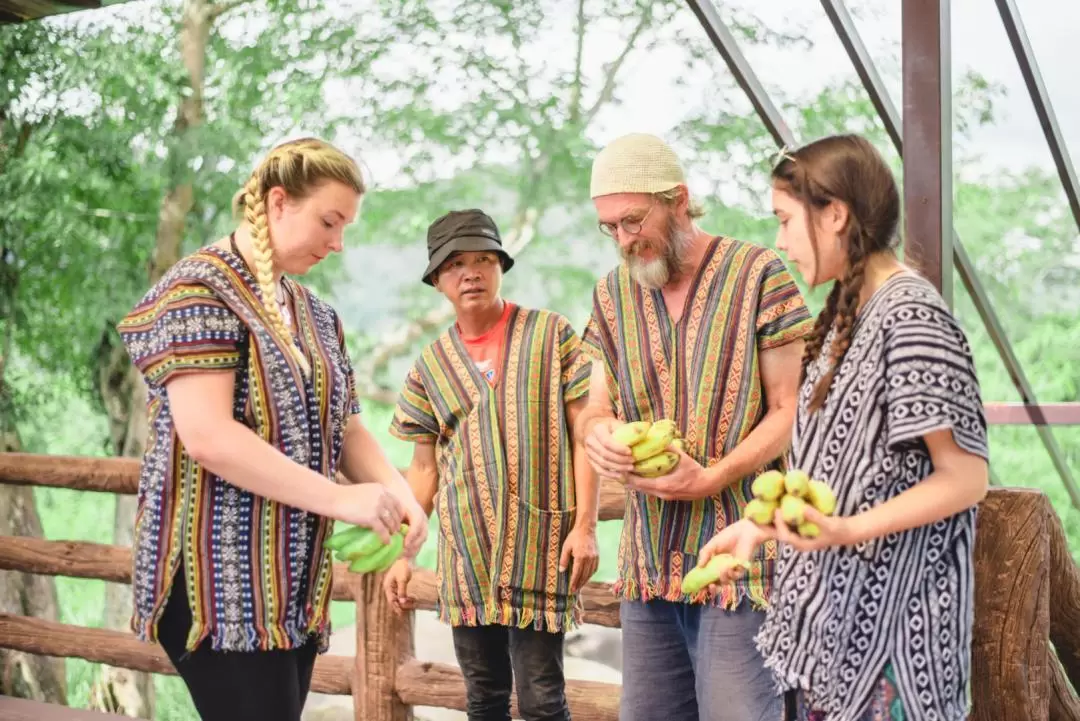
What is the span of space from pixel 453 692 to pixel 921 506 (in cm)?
250

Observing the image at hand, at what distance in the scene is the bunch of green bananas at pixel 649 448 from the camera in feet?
7.25

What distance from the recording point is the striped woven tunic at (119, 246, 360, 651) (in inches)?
78.7

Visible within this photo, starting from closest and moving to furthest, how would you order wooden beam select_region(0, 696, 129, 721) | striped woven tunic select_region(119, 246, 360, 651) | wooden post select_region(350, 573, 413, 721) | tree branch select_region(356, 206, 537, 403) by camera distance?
striped woven tunic select_region(119, 246, 360, 651) → wooden post select_region(350, 573, 413, 721) → wooden beam select_region(0, 696, 129, 721) → tree branch select_region(356, 206, 537, 403)

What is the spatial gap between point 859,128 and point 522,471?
8.97 m

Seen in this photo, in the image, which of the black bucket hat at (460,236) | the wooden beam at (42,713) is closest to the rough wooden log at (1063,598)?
the black bucket hat at (460,236)

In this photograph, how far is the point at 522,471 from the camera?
9.46 feet

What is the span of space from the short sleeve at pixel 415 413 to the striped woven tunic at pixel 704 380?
2.40 feet

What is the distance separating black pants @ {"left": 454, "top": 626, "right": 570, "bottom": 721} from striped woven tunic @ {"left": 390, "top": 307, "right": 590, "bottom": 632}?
2.2 inches

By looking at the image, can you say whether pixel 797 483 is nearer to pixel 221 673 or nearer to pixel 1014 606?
pixel 1014 606

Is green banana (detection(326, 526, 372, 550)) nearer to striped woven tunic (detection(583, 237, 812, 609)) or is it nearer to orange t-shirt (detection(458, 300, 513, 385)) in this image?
striped woven tunic (detection(583, 237, 812, 609))

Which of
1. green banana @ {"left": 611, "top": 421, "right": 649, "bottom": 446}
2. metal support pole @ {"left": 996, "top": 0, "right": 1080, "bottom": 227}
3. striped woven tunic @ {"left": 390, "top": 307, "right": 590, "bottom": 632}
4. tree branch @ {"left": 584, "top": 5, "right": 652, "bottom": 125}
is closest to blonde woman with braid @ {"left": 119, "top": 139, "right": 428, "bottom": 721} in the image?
green banana @ {"left": 611, "top": 421, "right": 649, "bottom": 446}

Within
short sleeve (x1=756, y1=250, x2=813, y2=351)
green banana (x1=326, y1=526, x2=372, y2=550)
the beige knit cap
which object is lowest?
green banana (x1=326, y1=526, x2=372, y2=550)

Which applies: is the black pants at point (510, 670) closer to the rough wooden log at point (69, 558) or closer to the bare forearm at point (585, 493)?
the bare forearm at point (585, 493)

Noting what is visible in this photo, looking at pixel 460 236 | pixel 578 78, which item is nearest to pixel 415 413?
pixel 460 236
